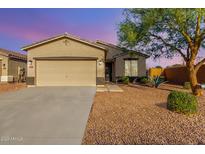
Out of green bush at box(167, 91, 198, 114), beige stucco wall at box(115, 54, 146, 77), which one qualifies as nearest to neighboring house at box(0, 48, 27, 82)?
beige stucco wall at box(115, 54, 146, 77)

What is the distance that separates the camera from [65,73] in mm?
16938

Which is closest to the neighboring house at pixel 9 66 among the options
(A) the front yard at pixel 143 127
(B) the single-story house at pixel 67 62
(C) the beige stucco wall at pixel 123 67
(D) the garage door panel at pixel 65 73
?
(B) the single-story house at pixel 67 62

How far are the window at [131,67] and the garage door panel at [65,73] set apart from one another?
771 cm

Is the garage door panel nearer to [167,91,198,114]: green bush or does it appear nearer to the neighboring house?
the neighboring house

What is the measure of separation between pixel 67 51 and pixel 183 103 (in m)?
11.9

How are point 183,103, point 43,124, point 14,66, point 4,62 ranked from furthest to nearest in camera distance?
point 14,66 → point 4,62 → point 183,103 → point 43,124

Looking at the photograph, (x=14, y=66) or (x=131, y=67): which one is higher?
(x=14, y=66)

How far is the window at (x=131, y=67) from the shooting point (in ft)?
77.9

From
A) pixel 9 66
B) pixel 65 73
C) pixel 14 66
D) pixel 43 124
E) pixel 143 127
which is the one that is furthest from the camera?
pixel 14 66

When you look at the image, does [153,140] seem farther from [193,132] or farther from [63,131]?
[63,131]

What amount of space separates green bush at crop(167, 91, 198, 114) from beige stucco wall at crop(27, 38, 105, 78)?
1002 centimetres

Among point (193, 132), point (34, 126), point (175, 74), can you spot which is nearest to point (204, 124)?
point (193, 132)

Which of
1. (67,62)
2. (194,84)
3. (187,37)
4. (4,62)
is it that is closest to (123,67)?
(67,62)

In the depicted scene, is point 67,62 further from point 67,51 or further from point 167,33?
point 167,33
